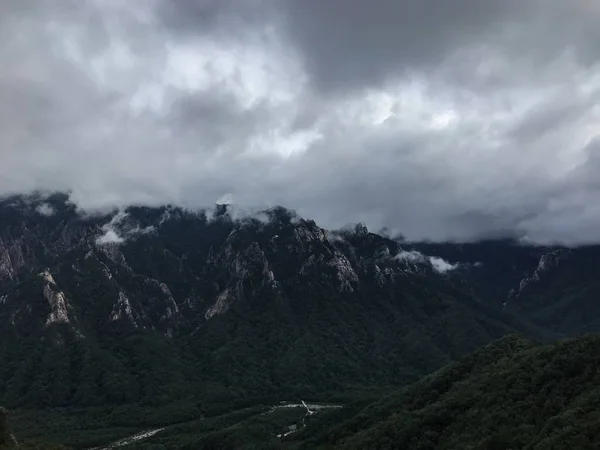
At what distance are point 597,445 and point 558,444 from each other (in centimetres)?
1269

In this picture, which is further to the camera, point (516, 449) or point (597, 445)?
point (516, 449)

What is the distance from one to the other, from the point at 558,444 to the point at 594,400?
111ft

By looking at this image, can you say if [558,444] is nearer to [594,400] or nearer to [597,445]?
[597,445]

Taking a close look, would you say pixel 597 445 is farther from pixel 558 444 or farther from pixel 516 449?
pixel 516 449

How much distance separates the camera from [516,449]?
195 metres

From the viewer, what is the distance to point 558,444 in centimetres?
17450

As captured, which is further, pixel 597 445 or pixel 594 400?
pixel 594 400

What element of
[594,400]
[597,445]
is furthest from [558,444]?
[594,400]

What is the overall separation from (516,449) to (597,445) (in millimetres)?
35182

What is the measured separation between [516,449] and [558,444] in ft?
75.2

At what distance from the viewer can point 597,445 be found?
164250 mm

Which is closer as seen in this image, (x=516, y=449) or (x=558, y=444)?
(x=558, y=444)

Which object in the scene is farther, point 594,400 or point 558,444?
point 594,400

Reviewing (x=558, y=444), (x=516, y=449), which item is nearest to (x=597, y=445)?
(x=558, y=444)
